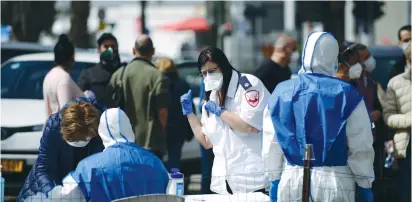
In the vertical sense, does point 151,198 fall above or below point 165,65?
below

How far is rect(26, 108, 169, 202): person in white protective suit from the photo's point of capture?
5.97 metres

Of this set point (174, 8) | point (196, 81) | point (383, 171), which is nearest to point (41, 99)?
point (383, 171)

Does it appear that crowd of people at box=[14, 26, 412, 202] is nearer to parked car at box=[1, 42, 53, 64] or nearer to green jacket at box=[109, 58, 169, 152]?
green jacket at box=[109, 58, 169, 152]

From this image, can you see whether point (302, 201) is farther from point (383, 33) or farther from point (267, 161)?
point (383, 33)

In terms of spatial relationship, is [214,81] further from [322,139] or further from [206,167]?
[206,167]

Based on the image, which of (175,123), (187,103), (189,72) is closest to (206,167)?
(175,123)

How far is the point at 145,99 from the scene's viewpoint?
32.0 feet

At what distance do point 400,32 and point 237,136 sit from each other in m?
4.72

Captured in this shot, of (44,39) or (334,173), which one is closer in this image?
A: (334,173)

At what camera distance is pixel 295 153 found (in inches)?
237

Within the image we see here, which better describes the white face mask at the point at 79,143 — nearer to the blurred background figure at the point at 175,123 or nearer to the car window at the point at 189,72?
the blurred background figure at the point at 175,123

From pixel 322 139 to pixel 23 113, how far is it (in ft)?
18.3

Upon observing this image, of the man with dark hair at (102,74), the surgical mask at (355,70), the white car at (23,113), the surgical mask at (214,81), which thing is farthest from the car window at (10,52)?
the surgical mask at (214,81)

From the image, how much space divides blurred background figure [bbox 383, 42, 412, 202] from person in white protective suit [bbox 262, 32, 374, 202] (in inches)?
122
